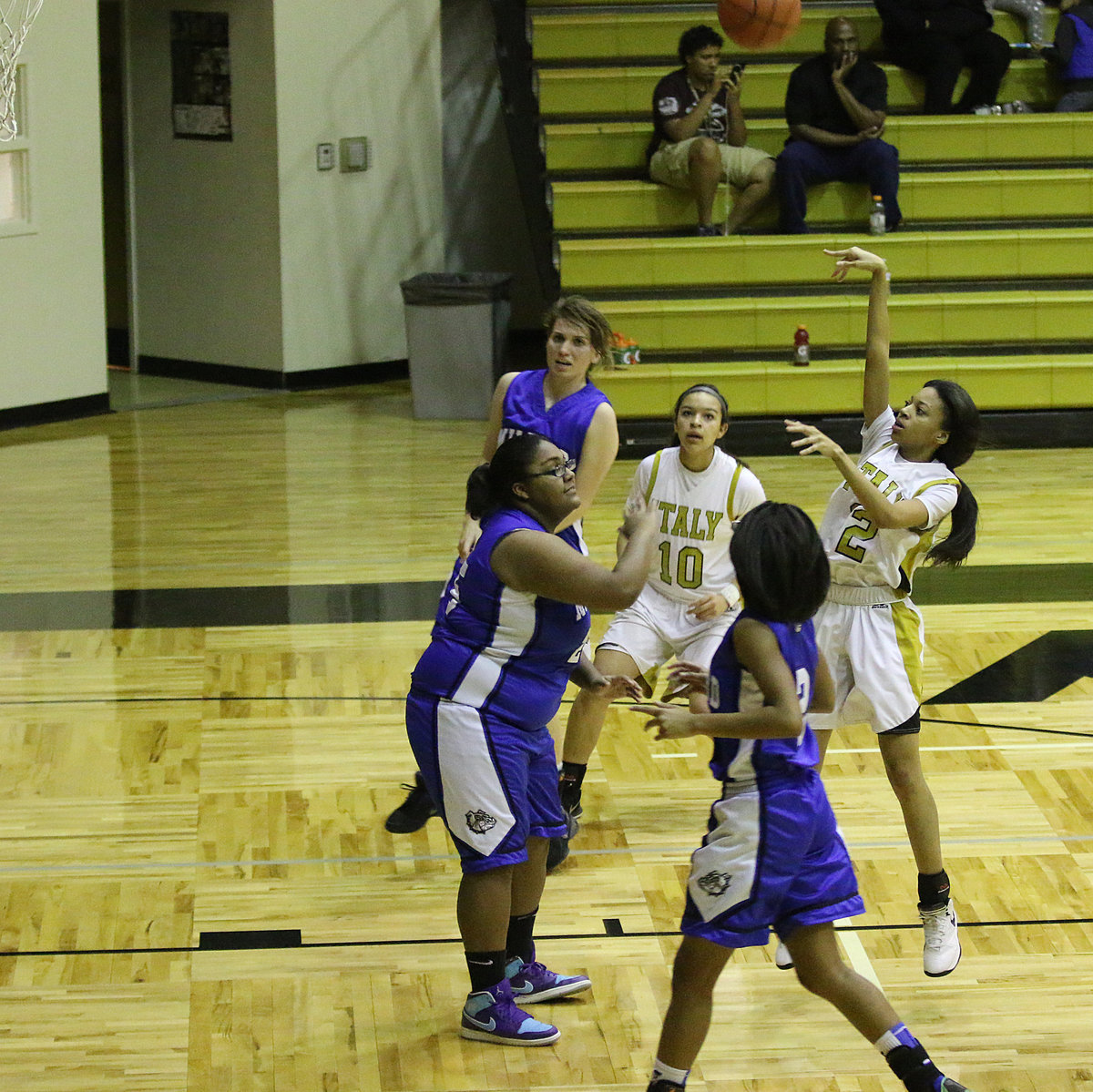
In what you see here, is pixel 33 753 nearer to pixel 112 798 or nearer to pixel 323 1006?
pixel 112 798

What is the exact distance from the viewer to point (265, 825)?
446 centimetres

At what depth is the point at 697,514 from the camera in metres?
4.30

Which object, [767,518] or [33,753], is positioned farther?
[33,753]

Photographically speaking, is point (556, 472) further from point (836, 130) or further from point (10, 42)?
point (836, 130)

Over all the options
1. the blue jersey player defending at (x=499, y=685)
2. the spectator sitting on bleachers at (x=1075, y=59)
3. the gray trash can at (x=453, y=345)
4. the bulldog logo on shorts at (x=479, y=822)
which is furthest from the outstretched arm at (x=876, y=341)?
the spectator sitting on bleachers at (x=1075, y=59)

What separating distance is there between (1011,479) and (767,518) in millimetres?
6102

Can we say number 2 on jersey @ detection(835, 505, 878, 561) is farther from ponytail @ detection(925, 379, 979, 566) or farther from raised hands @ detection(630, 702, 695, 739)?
raised hands @ detection(630, 702, 695, 739)

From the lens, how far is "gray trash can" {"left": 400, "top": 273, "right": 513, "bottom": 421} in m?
10.5

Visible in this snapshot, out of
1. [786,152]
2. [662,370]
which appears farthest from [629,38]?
[662,370]

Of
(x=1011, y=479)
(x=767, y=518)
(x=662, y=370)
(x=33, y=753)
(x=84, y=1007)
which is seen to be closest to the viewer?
(x=767, y=518)

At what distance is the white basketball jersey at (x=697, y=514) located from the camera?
4297mm

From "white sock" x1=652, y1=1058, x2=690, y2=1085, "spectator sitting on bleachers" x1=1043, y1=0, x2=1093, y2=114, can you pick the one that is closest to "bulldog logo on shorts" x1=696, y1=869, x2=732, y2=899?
"white sock" x1=652, y1=1058, x2=690, y2=1085

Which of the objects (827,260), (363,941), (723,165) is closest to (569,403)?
(363,941)

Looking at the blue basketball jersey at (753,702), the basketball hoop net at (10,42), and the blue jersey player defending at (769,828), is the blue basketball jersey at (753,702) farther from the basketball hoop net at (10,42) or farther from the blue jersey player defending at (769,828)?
the basketball hoop net at (10,42)
